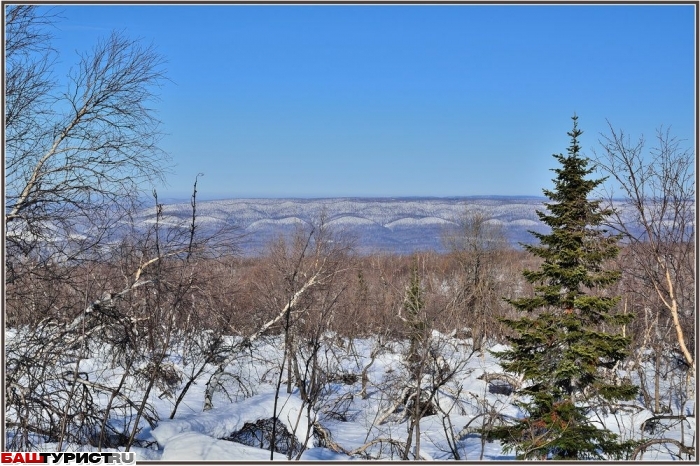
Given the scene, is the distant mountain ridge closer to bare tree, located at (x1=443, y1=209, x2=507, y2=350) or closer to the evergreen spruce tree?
bare tree, located at (x1=443, y1=209, x2=507, y2=350)

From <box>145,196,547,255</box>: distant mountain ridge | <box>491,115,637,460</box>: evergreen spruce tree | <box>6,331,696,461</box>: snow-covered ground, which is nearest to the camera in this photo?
<box>6,331,696,461</box>: snow-covered ground

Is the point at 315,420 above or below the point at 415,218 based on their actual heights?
below

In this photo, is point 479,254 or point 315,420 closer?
point 315,420

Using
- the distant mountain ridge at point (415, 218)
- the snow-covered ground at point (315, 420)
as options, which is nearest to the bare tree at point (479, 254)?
the distant mountain ridge at point (415, 218)

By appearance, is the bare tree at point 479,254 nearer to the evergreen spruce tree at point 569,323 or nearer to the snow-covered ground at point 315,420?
the snow-covered ground at point 315,420

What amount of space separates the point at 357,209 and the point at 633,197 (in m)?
27.7

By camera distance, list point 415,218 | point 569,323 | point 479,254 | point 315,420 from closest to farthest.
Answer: point 315,420 → point 569,323 → point 479,254 → point 415,218

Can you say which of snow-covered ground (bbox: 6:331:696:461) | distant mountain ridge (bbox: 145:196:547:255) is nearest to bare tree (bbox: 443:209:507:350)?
distant mountain ridge (bbox: 145:196:547:255)

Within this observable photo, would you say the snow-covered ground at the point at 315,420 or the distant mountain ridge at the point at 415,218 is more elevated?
the distant mountain ridge at the point at 415,218

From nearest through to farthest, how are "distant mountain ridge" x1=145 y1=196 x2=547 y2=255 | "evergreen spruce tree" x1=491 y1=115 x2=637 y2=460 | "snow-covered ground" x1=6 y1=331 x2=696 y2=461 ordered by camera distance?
1. "snow-covered ground" x1=6 y1=331 x2=696 y2=461
2. "evergreen spruce tree" x1=491 y1=115 x2=637 y2=460
3. "distant mountain ridge" x1=145 y1=196 x2=547 y2=255

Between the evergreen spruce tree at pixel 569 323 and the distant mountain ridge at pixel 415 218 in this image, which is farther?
the distant mountain ridge at pixel 415 218

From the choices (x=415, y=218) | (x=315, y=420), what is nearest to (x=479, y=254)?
(x=415, y=218)

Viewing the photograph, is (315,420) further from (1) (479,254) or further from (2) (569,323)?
(1) (479,254)

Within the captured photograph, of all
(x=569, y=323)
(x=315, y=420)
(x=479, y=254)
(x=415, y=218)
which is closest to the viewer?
(x=315, y=420)
